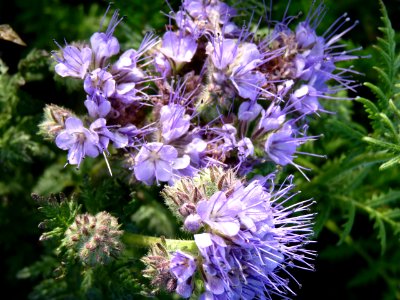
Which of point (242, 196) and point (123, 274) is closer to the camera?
point (242, 196)

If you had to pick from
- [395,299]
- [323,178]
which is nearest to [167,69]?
[323,178]

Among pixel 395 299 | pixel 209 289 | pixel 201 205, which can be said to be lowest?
pixel 395 299

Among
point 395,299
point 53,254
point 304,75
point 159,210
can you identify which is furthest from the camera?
point 395,299

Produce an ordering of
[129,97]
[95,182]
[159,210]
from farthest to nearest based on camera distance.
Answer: [159,210], [95,182], [129,97]

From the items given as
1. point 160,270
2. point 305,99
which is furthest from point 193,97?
point 160,270

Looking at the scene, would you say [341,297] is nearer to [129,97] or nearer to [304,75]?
[304,75]

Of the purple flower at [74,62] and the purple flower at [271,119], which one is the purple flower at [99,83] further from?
the purple flower at [271,119]

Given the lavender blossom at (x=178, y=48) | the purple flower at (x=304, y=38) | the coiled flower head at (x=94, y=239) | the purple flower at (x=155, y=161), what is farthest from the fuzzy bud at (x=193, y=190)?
the purple flower at (x=304, y=38)
